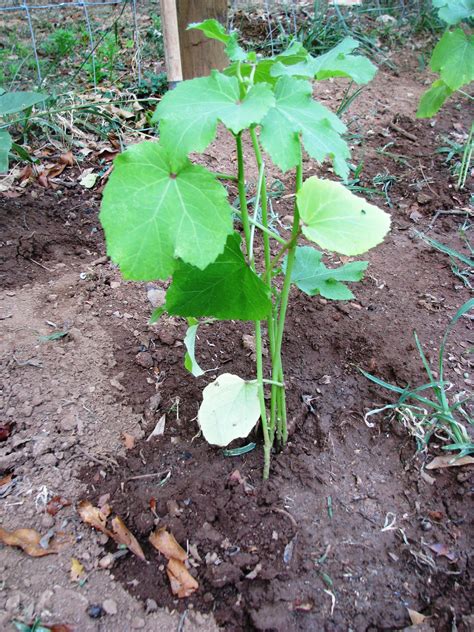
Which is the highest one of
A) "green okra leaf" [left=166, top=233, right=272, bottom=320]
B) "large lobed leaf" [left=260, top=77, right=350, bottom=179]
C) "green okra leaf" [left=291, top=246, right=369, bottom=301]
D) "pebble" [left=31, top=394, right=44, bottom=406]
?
"large lobed leaf" [left=260, top=77, right=350, bottom=179]

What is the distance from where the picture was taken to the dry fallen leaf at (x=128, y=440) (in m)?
1.62

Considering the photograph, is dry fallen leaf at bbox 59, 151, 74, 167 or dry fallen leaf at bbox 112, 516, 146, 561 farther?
dry fallen leaf at bbox 59, 151, 74, 167

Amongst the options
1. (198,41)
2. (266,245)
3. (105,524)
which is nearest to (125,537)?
(105,524)

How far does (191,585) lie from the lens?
1.32 metres

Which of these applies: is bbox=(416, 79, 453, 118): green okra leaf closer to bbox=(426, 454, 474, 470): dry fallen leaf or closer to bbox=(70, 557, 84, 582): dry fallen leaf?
bbox=(426, 454, 474, 470): dry fallen leaf

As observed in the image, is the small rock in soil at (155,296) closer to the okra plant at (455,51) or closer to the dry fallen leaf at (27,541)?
the dry fallen leaf at (27,541)

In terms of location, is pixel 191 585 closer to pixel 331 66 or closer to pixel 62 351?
pixel 62 351

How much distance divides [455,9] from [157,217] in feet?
7.54

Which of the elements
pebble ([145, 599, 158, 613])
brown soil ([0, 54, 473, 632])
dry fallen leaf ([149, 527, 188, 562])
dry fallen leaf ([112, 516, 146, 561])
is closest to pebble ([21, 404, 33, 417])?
brown soil ([0, 54, 473, 632])

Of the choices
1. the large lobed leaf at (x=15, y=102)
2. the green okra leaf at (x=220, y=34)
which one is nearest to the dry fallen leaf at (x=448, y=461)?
the green okra leaf at (x=220, y=34)

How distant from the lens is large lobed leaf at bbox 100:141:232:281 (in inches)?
39.9

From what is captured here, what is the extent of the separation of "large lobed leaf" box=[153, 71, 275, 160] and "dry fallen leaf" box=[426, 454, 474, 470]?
1162mm

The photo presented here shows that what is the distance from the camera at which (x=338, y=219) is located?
1.15 metres

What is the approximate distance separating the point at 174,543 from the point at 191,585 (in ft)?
0.38
